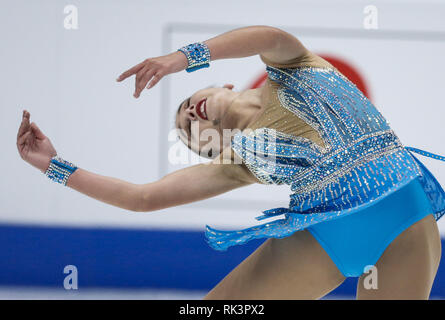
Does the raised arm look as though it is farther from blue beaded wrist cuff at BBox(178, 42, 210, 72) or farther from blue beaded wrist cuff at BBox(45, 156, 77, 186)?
blue beaded wrist cuff at BBox(45, 156, 77, 186)

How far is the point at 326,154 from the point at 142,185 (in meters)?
0.56

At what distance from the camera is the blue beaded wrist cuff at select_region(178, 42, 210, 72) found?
5.47 ft

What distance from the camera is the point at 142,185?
1885mm

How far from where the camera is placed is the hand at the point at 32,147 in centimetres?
191

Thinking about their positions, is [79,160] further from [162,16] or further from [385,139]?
[385,139]

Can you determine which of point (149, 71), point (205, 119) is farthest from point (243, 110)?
point (149, 71)

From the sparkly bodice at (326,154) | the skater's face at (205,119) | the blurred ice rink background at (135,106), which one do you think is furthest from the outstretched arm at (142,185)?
the blurred ice rink background at (135,106)

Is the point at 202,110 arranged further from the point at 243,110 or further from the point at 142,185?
the point at 142,185

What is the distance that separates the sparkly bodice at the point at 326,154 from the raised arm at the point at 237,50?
0.07 m

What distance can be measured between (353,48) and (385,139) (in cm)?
196

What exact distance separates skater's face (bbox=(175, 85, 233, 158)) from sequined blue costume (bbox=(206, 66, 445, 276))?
322 mm

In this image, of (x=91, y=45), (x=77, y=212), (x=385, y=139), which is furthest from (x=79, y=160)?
(x=385, y=139)

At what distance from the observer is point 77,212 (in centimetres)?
349
